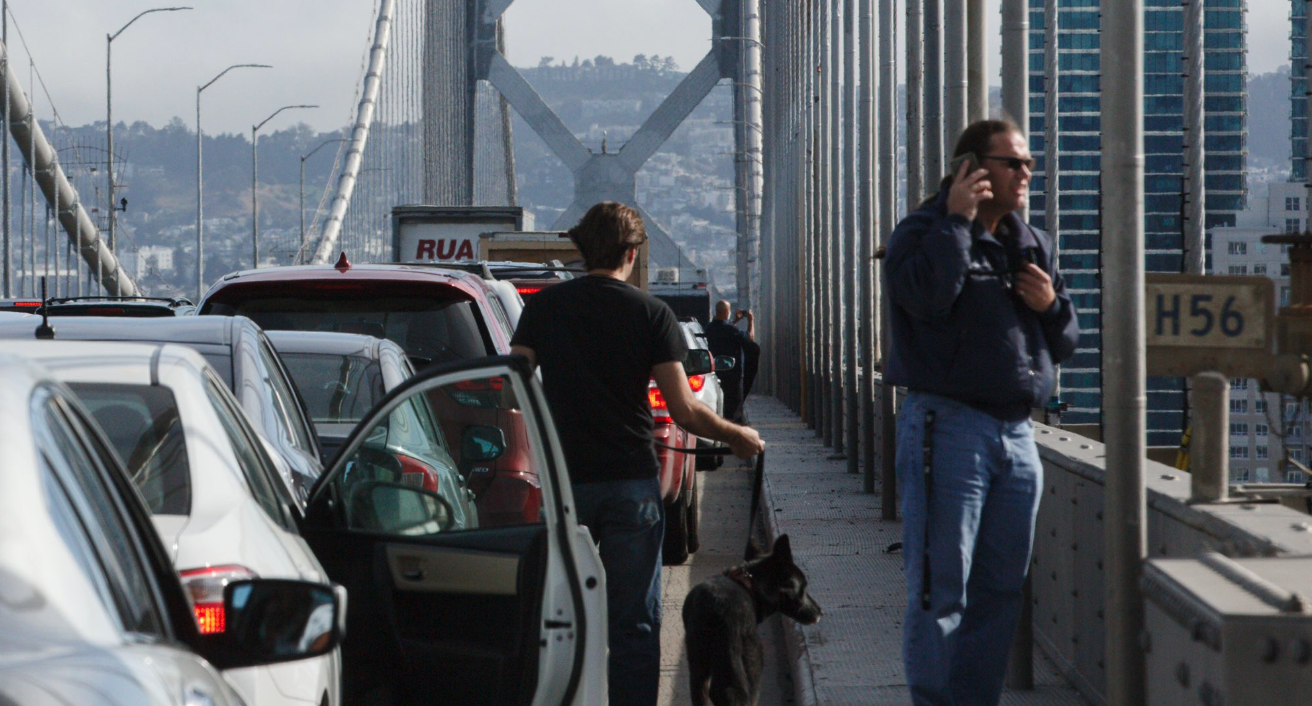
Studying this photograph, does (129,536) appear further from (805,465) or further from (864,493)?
(805,465)

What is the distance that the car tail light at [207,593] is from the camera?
10.7 ft

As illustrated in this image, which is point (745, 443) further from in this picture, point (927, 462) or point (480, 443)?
point (480, 443)

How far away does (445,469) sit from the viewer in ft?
20.6

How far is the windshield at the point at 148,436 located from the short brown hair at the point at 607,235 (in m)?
1.46

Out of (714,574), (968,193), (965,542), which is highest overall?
(968,193)

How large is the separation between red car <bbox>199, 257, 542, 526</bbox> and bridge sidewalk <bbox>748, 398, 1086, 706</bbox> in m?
1.62

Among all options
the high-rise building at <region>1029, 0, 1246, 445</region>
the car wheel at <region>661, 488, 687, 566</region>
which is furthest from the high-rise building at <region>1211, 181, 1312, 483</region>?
the car wheel at <region>661, 488, 687, 566</region>

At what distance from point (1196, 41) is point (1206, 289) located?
13.6ft

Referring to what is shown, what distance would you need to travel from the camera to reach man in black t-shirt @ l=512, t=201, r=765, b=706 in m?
5.00

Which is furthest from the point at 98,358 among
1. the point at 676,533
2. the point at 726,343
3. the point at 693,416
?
the point at 726,343

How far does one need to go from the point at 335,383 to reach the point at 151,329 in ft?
6.70

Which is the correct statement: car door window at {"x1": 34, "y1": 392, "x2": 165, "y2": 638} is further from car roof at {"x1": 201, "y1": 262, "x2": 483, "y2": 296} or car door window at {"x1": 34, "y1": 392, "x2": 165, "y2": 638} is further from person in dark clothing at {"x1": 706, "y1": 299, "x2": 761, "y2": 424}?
person in dark clothing at {"x1": 706, "y1": 299, "x2": 761, "y2": 424}

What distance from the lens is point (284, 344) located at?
734 centimetres

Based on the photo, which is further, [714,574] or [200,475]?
[714,574]
